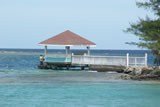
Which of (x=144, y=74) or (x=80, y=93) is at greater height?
(x=144, y=74)

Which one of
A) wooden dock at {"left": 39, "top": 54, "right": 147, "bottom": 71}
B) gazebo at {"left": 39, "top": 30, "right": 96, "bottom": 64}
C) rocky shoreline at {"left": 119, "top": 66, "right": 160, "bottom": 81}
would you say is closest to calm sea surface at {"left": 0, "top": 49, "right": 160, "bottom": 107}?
rocky shoreline at {"left": 119, "top": 66, "right": 160, "bottom": 81}

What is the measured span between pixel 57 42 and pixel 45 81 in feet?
46.7

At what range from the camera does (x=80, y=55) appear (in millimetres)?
42312

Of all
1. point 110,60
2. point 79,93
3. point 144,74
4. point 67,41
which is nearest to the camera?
point 79,93

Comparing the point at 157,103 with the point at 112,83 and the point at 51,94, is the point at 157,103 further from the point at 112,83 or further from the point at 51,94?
the point at 112,83

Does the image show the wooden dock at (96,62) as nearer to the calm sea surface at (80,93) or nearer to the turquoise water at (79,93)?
the calm sea surface at (80,93)

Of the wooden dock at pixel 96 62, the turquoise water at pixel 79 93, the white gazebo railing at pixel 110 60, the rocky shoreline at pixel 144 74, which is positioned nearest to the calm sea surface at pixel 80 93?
the turquoise water at pixel 79 93

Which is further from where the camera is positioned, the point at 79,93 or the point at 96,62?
the point at 96,62

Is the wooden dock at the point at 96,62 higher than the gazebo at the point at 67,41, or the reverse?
the gazebo at the point at 67,41

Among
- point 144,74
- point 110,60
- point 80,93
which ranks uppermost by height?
point 110,60

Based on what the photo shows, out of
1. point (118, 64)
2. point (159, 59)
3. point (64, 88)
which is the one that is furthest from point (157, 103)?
point (118, 64)

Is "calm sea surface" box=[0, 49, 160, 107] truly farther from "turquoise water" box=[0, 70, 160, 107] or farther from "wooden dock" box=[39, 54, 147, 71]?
"wooden dock" box=[39, 54, 147, 71]

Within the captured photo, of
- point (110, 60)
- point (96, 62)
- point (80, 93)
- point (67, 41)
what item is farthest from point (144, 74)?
point (67, 41)

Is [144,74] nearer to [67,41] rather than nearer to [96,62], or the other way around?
[96,62]
